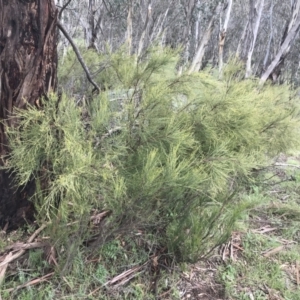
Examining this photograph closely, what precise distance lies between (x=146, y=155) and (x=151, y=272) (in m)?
0.86

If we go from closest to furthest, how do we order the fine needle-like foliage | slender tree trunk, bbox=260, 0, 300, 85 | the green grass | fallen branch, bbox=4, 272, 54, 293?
the fine needle-like foliage → fallen branch, bbox=4, 272, 54, 293 → the green grass → slender tree trunk, bbox=260, 0, 300, 85

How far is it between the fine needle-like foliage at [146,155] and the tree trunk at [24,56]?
11 cm

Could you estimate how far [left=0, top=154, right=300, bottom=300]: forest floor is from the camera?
7.02 ft

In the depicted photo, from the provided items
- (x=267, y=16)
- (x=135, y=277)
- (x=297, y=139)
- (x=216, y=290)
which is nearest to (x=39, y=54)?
(x=135, y=277)

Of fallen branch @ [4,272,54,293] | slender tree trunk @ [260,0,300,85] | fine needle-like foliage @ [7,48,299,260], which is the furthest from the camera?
slender tree trunk @ [260,0,300,85]

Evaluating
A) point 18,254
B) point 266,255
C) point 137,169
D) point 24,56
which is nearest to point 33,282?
point 18,254

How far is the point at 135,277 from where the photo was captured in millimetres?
2326

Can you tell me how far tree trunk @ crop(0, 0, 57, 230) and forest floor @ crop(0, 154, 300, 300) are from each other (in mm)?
468

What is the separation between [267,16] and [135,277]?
16018mm

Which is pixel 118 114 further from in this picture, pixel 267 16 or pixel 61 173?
pixel 267 16

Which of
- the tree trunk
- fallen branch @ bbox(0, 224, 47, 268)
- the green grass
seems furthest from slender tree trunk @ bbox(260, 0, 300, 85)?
fallen branch @ bbox(0, 224, 47, 268)

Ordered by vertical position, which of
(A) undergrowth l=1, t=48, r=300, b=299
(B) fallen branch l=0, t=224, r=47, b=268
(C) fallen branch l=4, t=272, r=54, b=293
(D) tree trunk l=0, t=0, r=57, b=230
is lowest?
(C) fallen branch l=4, t=272, r=54, b=293

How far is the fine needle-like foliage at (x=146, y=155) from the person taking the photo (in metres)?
1.94

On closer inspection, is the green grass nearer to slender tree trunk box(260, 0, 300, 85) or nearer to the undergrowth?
the undergrowth
